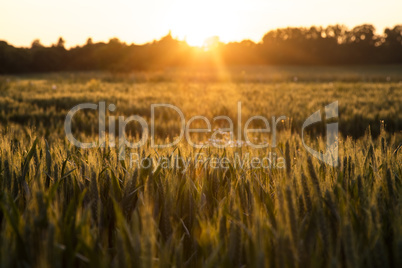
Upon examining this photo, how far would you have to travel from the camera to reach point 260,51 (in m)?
54.6

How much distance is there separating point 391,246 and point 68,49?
55030 millimetres

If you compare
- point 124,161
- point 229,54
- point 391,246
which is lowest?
point 391,246

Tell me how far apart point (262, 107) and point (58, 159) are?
20.0ft

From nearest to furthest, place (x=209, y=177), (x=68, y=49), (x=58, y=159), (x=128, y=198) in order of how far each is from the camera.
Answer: (x=128, y=198), (x=209, y=177), (x=58, y=159), (x=68, y=49)

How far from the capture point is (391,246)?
2.57 ft

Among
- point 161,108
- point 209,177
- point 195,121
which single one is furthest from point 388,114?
point 209,177

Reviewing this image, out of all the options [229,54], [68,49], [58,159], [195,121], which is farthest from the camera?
[229,54]

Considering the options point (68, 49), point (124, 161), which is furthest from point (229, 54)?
point (124, 161)

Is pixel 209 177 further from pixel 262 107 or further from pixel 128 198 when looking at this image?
pixel 262 107

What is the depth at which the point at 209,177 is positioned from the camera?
1248 mm

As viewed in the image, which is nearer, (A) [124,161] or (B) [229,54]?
(A) [124,161]

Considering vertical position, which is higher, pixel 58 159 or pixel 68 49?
pixel 68 49

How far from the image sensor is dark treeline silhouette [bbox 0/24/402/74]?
4738 cm

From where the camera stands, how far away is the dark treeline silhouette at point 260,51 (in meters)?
47.4
